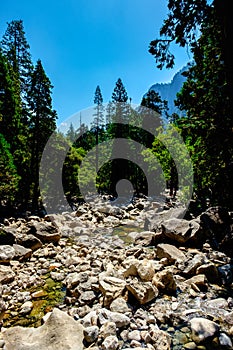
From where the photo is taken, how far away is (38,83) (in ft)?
62.9

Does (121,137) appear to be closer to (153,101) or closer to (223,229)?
(153,101)

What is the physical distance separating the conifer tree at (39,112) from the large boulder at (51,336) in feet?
51.3

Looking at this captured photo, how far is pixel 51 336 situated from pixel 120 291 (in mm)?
1854

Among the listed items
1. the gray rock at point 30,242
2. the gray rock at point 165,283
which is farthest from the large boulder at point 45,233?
the gray rock at point 165,283

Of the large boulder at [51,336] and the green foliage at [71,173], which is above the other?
the green foliage at [71,173]

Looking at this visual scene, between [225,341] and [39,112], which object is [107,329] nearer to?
[225,341]

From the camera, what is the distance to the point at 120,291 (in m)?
5.06

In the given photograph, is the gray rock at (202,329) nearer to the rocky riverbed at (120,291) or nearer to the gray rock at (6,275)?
the rocky riverbed at (120,291)

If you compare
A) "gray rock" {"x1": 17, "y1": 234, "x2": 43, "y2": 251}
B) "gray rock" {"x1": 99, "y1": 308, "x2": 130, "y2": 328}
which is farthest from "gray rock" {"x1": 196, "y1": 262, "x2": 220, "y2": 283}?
"gray rock" {"x1": 17, "y1": 234, "x2": 43, "y2": 251}

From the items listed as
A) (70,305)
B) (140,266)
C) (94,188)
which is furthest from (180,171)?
(70,305)

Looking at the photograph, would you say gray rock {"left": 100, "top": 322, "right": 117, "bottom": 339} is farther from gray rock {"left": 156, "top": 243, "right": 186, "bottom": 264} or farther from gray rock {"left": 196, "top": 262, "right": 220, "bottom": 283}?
gray rock {"left": 156, "top": 243, "right": 186, "bottom": 264}

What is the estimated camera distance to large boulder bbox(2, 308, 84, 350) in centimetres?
349

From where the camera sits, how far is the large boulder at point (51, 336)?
3488 millimetres

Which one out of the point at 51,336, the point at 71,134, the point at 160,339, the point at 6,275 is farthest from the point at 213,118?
the point at 71,134
